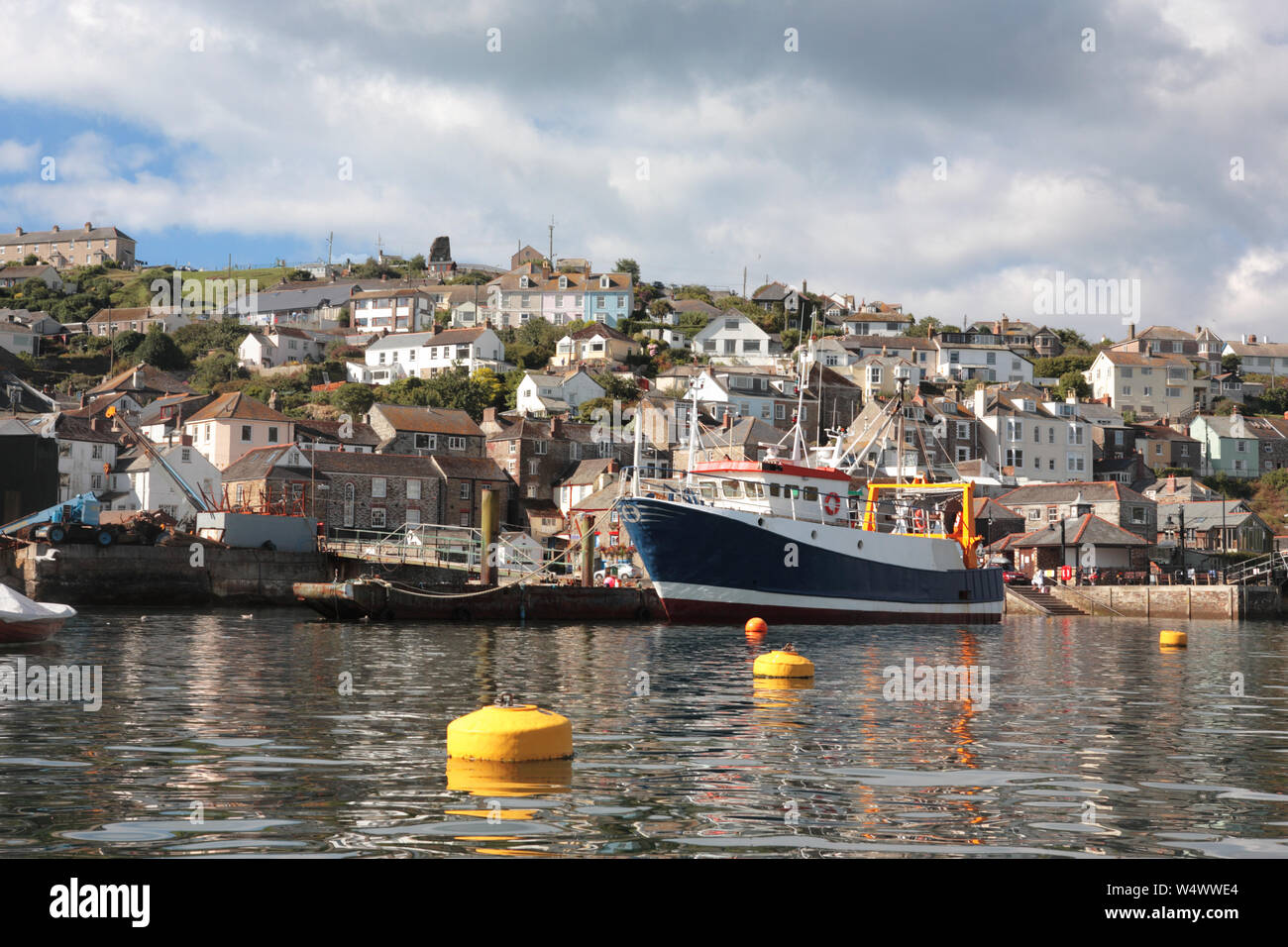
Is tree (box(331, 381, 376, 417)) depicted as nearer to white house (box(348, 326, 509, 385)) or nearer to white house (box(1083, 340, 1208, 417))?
white house (box(348, 326, 509, 385))

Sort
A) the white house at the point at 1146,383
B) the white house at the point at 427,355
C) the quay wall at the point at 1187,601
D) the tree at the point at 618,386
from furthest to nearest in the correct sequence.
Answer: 1. the white house at the point at 1146,383
2. the white house at the point at 427,355
3. the tree at the point at 618,386
4. the quay wall at the point at 1187,601

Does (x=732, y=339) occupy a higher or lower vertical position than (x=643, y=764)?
higher

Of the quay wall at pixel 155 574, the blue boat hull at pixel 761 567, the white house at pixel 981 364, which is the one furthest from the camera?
the white house at pixel 981 364

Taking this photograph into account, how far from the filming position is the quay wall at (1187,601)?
67.2 meters

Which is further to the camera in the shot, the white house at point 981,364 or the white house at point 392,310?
the white house at point 392,310

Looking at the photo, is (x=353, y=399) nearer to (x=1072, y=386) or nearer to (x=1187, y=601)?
(x=1187, y=601)

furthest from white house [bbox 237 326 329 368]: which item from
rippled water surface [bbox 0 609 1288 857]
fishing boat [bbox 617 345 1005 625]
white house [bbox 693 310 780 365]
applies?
rippled water surface [bbox 0 609 1288 857]

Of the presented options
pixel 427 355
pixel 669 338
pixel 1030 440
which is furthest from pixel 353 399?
pixel 1030 440

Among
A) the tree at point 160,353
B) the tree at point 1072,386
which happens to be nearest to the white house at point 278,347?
the tree at point 160,353

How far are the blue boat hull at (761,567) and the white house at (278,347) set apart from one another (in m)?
96.7

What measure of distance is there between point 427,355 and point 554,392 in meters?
22.2

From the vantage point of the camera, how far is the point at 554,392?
360 ft

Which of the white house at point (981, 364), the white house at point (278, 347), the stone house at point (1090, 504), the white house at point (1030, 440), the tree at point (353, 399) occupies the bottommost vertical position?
the stone house at point (1090, 504)

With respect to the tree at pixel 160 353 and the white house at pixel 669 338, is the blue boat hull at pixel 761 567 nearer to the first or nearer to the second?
the white house at pixel 669 338
